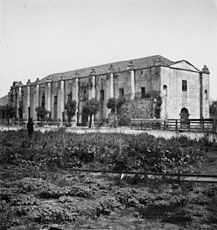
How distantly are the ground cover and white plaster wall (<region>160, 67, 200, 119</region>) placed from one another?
21.4m

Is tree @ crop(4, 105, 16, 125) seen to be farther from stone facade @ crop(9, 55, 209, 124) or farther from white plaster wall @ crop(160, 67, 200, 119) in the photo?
white plaster wall @ crop(160, 67, 200, 119)

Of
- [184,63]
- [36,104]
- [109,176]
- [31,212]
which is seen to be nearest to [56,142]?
[109,176]

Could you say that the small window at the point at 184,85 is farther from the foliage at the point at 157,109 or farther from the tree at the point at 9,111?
the tree at the point at 9,111

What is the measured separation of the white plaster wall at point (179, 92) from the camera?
32188 mm

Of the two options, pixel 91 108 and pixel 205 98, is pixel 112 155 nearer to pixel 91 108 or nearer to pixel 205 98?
pixel 91 108

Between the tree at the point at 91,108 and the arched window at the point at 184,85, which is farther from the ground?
the arched window at the point at 184,85

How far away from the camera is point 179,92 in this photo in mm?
33406

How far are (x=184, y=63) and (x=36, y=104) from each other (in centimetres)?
2423

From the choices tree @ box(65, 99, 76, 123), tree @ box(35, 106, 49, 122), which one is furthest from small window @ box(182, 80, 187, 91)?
tree @ box(35, 106, 49, 122)

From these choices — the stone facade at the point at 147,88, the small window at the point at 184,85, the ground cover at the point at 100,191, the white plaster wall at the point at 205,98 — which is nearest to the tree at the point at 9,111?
the stone facade at the point at 147,88

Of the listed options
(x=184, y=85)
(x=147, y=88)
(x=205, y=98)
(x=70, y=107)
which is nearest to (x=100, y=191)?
(x=147, y=88)

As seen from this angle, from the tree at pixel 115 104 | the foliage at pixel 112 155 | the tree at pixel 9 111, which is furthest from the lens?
the tree at pixel 9 111

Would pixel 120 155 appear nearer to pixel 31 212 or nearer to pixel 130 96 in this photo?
pixel 31 212

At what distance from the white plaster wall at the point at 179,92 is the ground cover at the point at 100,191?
21417 mm
